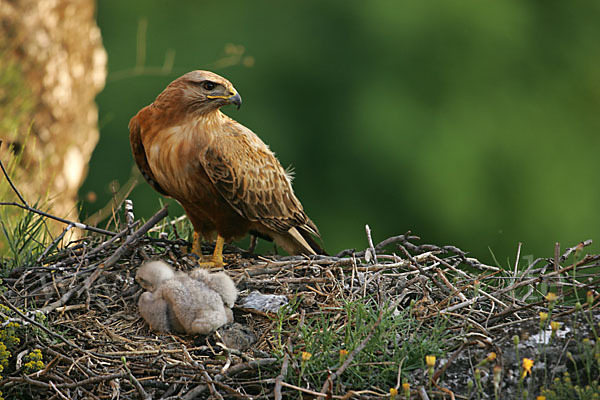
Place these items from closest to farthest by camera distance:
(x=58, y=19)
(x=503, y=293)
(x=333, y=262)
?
(x=503, y=293) < (x=333, y=262) < (x=58, y=19)

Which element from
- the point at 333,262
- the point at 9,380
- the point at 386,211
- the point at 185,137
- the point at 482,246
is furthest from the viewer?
the point at 386,211

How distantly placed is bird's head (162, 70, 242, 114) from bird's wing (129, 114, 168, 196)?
283 mm

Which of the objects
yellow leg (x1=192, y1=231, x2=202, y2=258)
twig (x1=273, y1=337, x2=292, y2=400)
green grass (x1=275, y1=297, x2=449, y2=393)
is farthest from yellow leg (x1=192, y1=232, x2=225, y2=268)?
twig (x1=273, y1=337, x2=292, y2=400)

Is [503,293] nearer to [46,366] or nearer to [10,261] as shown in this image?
[46,366]

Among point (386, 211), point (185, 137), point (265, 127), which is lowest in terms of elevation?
point (386, 211)

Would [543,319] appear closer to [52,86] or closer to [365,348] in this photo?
[365,348]

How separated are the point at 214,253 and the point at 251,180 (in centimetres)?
41

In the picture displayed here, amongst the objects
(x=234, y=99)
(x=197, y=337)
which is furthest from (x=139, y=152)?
(x=197, y=337)

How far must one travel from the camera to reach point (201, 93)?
13.2ft

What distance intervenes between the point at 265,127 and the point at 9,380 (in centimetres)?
628

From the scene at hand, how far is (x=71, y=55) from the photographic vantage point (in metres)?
6.27

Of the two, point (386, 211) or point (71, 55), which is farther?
point (386, 211)

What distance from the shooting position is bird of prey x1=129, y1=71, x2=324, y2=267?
3.99m

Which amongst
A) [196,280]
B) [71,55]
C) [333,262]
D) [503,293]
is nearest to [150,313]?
[196,280]
